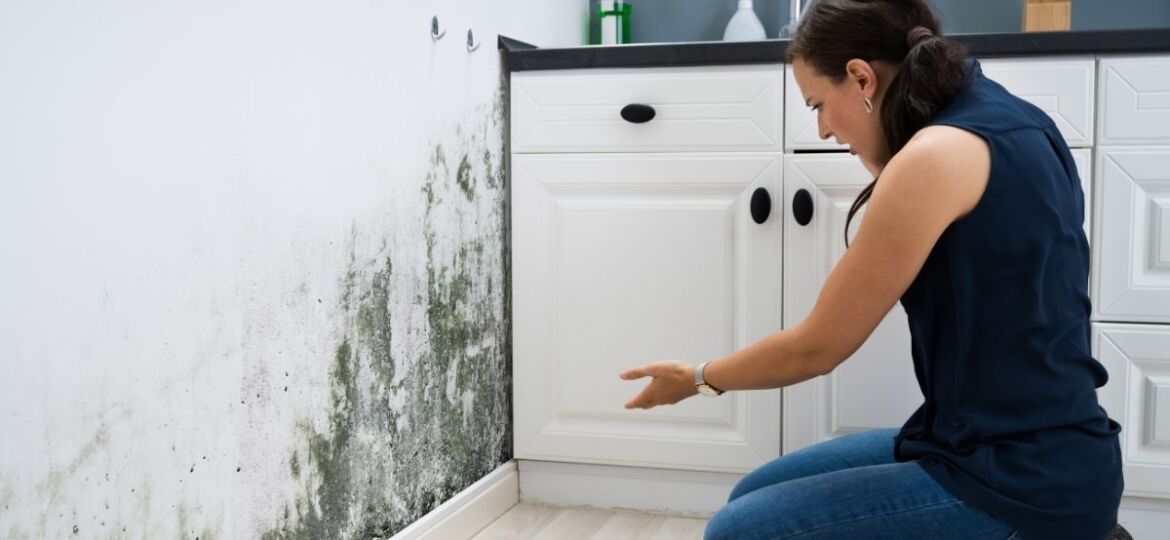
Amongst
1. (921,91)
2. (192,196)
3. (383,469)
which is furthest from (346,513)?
(921,91)

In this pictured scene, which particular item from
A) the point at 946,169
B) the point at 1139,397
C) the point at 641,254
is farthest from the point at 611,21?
the point at 946,169

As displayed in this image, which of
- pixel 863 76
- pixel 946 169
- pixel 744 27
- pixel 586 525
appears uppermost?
pixel 744 27

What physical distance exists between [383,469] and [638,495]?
64cm

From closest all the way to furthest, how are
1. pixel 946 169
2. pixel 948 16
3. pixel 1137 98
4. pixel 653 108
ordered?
pixel 946 169 < pixel 1137 98 < pixel 653 108 < pixel 948 16

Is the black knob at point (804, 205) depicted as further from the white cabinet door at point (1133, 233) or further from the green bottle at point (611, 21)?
the green bottle at point (611, 21)

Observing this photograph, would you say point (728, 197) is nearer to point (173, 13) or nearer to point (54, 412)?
point (173, 13)

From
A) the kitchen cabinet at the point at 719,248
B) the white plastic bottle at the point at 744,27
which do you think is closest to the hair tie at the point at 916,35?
the kitchen cabinet at the point at 719,248

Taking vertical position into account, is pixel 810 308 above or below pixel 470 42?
below

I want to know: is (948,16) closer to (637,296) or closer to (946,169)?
(637,296)

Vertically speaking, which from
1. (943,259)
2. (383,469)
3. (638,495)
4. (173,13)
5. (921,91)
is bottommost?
(638,495)

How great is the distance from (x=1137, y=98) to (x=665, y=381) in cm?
116

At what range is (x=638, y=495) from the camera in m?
2.34

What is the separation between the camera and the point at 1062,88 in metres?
2.03

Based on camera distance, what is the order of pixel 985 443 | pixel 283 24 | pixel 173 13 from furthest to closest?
pixel 283 24 → pixel 173 13 → pixel 985 443
